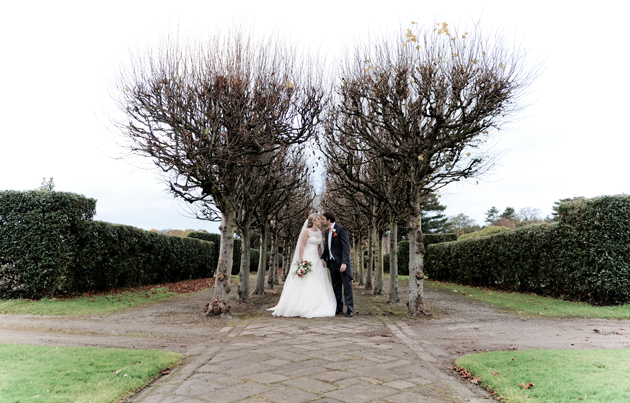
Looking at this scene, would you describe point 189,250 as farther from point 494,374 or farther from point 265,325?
point 494,374

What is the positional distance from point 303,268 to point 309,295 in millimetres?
706

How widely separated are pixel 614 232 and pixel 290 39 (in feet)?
33.4

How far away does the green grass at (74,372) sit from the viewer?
3.80m

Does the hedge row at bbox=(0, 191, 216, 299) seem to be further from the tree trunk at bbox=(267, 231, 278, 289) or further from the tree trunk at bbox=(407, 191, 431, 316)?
the tree trunk at bbox=(407, 191, 431, 316)

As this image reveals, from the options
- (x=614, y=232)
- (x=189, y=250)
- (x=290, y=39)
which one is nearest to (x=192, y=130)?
(x=290, y=39)

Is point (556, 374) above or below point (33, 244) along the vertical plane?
below

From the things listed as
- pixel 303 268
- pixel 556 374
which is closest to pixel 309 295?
pixel 303 268

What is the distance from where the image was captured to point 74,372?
4.44m

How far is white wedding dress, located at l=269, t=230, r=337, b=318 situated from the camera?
400 inches

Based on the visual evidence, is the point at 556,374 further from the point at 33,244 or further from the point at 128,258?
the point at 128,258

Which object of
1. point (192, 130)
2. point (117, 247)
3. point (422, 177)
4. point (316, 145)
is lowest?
point (117, 247)

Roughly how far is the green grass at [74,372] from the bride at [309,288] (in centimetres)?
480

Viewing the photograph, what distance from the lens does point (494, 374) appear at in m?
4.61

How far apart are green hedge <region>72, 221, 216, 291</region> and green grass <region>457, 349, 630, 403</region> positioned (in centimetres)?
1114
